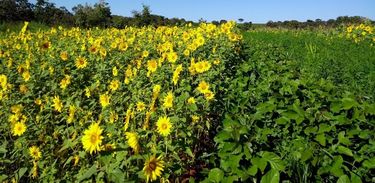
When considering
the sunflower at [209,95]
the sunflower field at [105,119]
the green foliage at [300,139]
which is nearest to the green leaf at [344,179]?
the green foliage at [300,139]

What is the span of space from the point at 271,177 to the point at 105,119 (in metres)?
1.29

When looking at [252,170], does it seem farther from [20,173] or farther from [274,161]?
[20,173]

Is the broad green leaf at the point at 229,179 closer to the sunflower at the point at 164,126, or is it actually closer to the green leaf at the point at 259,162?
the green leaf at the point at 259,162

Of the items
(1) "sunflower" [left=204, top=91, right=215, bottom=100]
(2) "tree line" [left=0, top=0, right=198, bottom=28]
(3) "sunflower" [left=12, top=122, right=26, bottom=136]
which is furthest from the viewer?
(2) "tree line" [left=0, top=0, right=198, bottom=28]

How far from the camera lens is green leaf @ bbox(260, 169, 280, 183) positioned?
2.15m

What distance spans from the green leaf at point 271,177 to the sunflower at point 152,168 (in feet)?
1.87

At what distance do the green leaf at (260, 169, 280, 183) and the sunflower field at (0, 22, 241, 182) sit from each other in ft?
1.40

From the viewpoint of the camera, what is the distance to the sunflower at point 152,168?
1.86m

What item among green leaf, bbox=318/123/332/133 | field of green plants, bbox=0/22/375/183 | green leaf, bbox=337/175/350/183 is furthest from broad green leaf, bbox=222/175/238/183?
green leaf, bbox=318/123/332/133

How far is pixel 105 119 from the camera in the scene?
2996 mm

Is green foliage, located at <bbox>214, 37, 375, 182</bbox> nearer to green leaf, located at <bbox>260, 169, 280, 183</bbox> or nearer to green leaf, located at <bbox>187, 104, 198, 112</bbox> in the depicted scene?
green leaf, located at <bbox>260, 169, 280, 183</bbox>

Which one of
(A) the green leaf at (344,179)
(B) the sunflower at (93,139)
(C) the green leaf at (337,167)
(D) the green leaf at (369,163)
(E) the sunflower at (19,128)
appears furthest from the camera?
(E) the sunflower at (19,128)

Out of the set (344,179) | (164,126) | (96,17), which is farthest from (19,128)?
(96,17)

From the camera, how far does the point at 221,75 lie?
177 inches
